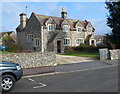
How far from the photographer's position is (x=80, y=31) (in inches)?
1513

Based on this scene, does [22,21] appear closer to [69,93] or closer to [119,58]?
[119,58]

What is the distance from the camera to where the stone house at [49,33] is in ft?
107

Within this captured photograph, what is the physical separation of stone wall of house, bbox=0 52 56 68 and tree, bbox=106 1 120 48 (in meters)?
16.6

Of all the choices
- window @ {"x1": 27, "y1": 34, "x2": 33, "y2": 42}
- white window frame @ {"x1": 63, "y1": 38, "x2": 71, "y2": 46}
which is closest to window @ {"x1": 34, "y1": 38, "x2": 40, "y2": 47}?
window @ {"x1": 27, "y1": 34, "x2": 33, "y2": 42}

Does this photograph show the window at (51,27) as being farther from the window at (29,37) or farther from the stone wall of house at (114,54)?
the stone wall of house at (114,54)

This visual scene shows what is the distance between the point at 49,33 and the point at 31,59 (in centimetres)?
1980

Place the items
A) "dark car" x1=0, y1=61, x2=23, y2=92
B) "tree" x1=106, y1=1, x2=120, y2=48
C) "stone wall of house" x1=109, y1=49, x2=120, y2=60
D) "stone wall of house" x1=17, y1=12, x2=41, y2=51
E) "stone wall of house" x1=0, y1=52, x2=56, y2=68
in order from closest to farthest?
"dark car" x1=0, y1=61, x2=23, y2=92
"stone wall of house" x1=0, y1=52, x2=56, y2=68
"stone wall of house" x1=109, y1=49, x2=120, y2=60
"tree" x1=106, y1=1, x2=120, y2=48
"stone wall of house" x1=17, y1=12, x2=41, y2=51

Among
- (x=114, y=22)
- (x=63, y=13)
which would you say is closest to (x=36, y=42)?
(x=63, y=13)

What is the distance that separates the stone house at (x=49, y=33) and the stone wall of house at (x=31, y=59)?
17.7 metres

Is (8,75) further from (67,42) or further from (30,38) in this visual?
(67,42)

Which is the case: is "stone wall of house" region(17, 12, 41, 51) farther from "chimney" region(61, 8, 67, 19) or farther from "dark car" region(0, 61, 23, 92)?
"dark car" region(0, 61, 23, 92)

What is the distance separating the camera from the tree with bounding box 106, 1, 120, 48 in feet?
90.6

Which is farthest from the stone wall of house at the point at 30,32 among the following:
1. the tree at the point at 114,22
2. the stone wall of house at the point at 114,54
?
the stone wall of house at the point at 114,54

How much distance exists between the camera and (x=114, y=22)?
2823 centimetres
